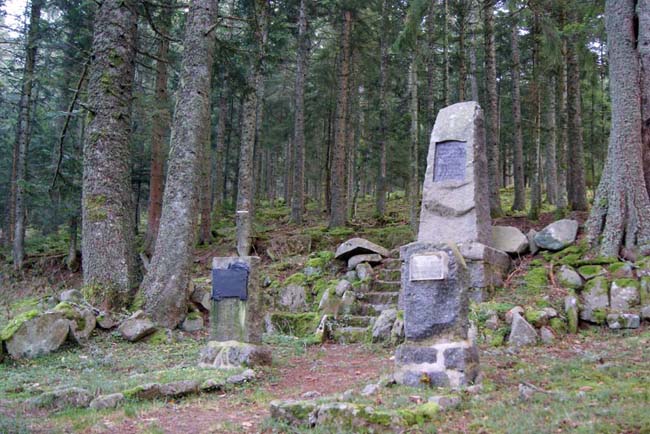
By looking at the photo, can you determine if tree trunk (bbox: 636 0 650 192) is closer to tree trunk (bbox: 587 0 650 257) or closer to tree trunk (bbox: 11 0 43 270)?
tree trunk (bbox: 587 0 650 257)

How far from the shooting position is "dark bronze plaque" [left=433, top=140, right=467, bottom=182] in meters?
9.66

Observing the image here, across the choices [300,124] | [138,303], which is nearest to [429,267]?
A: [138,303]

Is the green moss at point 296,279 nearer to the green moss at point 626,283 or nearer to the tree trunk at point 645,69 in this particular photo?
the green moss at point 626,283

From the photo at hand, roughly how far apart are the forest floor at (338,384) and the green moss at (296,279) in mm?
2769

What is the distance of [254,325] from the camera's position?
6789 millimetres

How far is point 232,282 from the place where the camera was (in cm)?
680

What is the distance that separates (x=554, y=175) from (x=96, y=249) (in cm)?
1324

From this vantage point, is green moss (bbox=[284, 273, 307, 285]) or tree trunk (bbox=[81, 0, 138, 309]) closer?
tree trunk (bbox=[81, 0, 138, 309])

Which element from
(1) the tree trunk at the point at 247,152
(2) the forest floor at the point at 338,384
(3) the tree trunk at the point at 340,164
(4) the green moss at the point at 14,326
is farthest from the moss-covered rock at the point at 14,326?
(3) the tree trunk at the point at 340,164

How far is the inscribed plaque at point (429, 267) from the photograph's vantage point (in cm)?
532

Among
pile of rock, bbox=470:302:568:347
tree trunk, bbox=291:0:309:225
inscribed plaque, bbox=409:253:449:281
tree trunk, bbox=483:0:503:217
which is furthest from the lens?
tree trunk, bbox=291:0:309:225

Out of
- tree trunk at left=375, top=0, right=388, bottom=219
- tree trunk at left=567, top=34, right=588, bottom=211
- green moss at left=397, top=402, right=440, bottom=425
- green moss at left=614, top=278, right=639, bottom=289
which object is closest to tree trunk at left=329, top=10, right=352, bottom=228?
tree trunk at left=375, top=0, right=388, bottom=219

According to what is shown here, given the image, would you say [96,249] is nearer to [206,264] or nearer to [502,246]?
[206,264]

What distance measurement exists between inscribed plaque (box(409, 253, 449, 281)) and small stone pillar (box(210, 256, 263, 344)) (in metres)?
2.31
